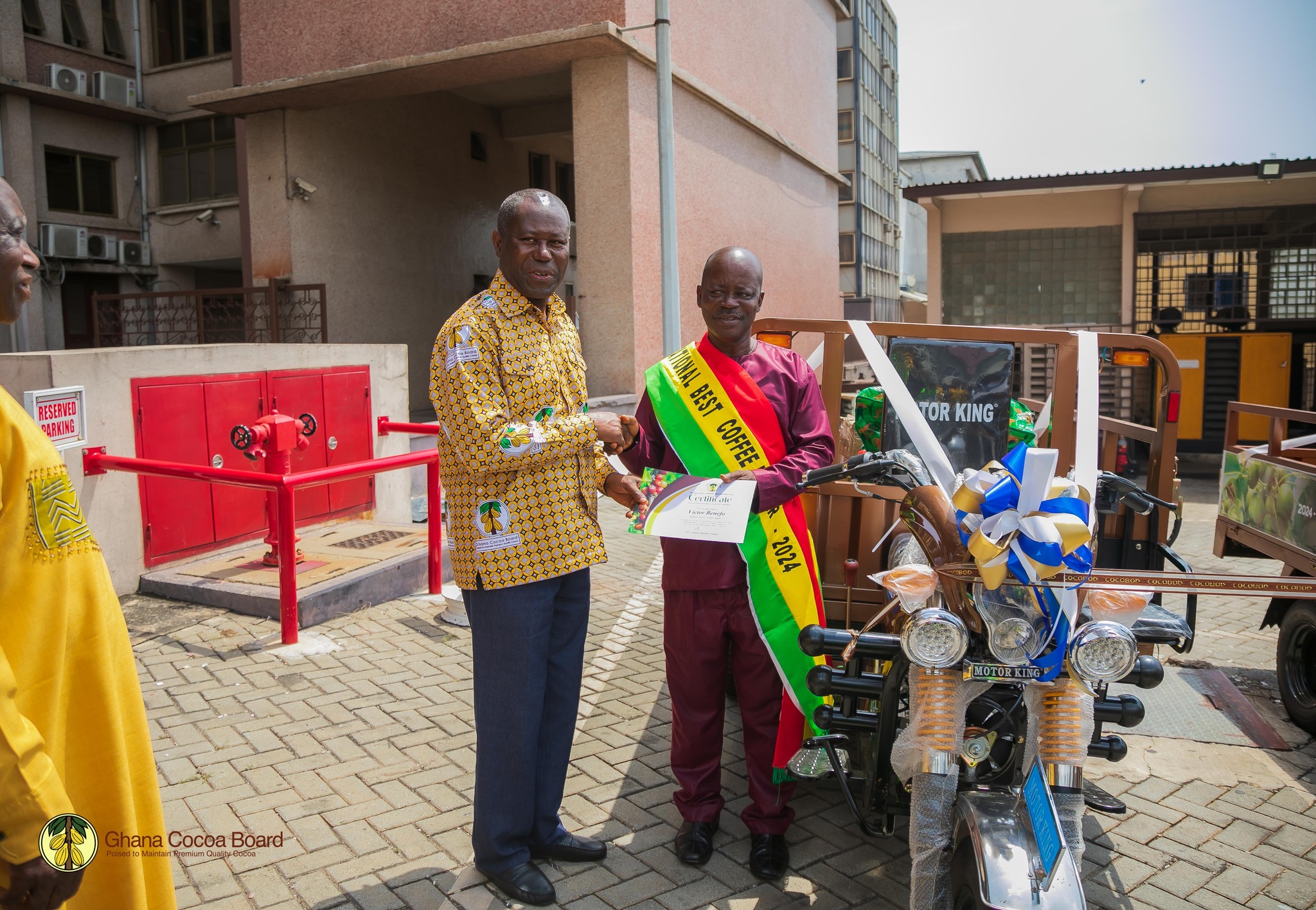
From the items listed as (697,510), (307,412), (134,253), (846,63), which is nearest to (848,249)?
(846,63)

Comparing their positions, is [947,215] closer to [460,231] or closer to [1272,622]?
[460,231]

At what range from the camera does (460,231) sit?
1786 cm

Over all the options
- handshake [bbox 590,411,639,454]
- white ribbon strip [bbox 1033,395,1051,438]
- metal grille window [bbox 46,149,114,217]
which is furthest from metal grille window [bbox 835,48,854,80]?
handshake [bbox 590,411,639,454]

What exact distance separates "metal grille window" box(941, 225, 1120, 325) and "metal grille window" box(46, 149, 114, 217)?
709 inches

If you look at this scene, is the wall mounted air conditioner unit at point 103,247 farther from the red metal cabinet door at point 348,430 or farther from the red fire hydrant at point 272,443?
the red fire hydrant at point 272,443

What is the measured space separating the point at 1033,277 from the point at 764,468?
15.1 m

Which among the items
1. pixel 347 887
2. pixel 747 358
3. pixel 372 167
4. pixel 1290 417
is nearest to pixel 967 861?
pixel 747 358

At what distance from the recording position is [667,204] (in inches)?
380

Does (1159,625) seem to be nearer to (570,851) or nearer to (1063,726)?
(1063,726)

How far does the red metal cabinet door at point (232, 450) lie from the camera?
6.70 m

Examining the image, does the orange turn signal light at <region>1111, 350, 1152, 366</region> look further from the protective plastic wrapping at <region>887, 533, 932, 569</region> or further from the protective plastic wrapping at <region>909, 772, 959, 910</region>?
the protective plastic wrapping at <region>909, 772, 959, 910</region>

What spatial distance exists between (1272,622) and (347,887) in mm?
4896

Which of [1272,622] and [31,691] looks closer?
[31,691]

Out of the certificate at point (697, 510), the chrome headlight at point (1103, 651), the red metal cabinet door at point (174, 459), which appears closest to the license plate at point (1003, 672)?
the chrome headlight at point (1103, 651)
